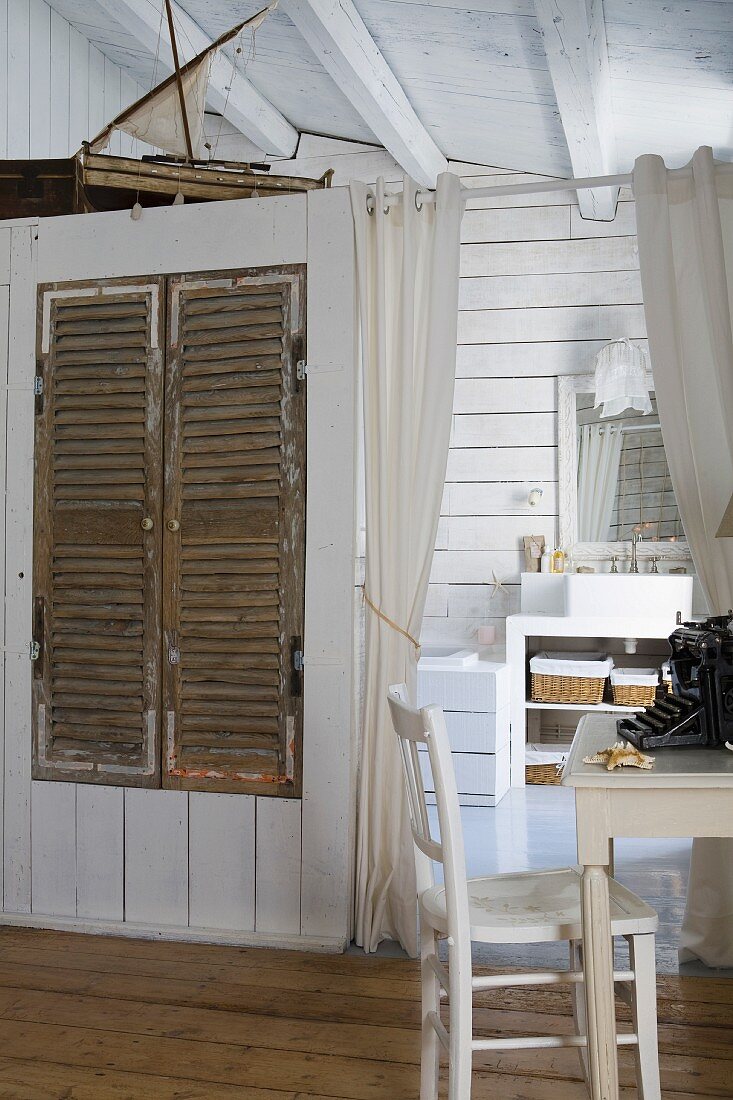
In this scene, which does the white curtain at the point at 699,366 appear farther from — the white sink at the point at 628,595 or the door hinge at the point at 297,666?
the white sink at the point at 628,595

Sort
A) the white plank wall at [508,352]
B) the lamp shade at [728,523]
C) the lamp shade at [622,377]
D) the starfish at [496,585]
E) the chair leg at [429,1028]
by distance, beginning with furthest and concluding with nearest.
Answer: the starfish at [496,585]
the white plank wall at [508,352]
the lamp shade at [622,377]
the lamp shade at [728,523]
the chair leg at [429,1028]

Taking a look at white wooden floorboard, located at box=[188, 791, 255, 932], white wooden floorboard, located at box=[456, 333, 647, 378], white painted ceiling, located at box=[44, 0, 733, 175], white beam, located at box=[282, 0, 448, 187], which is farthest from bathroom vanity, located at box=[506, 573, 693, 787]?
white beam, located at box=[282, 0, 448, 187]

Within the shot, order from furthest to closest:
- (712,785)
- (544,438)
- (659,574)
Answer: (544,438)
(659,574)
(712,785)

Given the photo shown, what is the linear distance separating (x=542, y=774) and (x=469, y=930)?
3.02m

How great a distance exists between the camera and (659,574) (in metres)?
4.62

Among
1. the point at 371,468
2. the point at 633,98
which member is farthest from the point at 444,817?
the point at 633,98

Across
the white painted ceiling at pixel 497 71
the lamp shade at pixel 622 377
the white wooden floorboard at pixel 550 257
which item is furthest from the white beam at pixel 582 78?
the lamp shade at pixel 622 377

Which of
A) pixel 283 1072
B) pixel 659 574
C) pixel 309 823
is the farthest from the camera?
pixel 659 574

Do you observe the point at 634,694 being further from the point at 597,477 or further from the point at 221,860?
the point at 221,860

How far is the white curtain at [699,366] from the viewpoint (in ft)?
8.64

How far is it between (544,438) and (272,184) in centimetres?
239

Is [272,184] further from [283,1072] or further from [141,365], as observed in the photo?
[283,1072]

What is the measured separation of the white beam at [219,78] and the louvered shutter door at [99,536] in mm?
1482

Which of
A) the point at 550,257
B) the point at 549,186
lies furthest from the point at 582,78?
the point at 550,257
